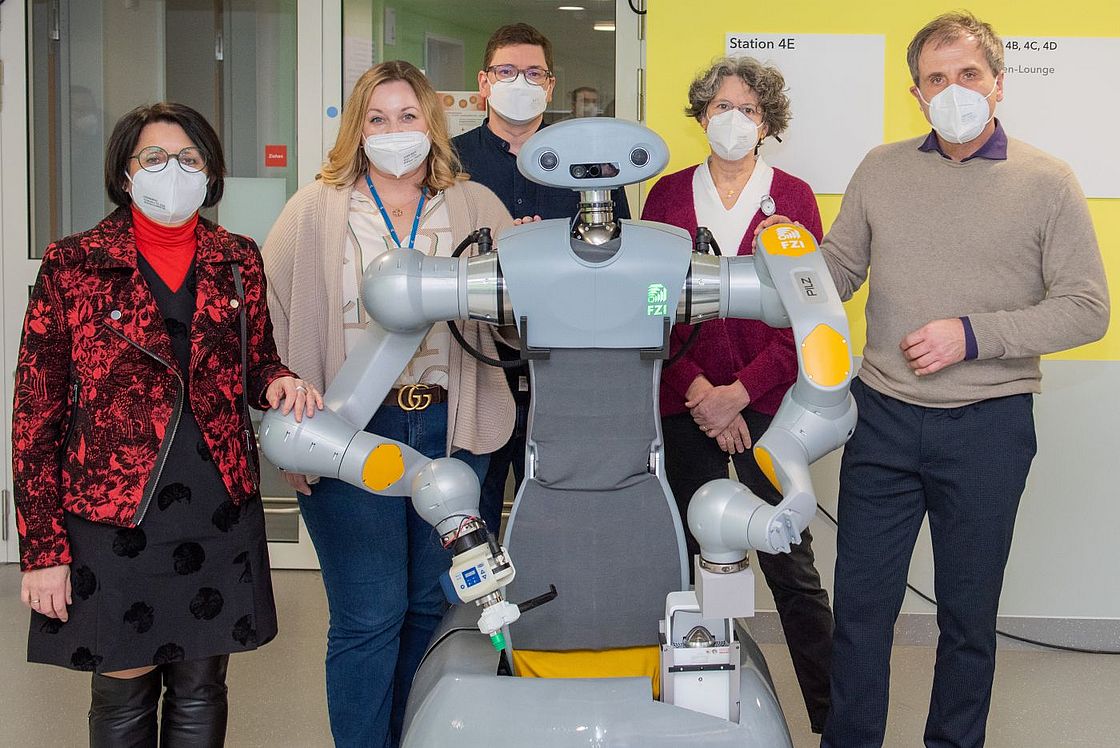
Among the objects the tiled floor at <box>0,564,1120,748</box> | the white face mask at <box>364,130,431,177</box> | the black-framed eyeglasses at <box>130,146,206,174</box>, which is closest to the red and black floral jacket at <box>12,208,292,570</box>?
the black-framed eyeglasses at <box>130,146,206,174</box>

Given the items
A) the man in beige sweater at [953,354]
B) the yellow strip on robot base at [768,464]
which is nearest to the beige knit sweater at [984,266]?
the man in beige sweater at [953,354]

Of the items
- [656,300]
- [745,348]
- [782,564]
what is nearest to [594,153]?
[656,300]

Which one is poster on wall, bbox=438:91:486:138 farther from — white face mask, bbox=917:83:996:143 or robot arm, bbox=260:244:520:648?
robot arm, bbox=260:244:520:648

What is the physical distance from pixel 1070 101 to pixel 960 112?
4.40 feet

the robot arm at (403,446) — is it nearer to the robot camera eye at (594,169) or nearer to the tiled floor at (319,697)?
the robot camera eye at (594,169)

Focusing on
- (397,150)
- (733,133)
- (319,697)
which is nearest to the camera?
(397,150)

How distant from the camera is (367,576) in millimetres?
2066

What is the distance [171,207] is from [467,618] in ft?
2.75

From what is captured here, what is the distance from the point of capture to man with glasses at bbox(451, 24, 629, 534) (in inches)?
98.1

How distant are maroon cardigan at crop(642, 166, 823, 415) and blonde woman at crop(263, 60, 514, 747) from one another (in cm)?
56

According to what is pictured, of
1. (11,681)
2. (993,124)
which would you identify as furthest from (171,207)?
(11,681)

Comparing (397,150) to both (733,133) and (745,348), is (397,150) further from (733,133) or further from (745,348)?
(745,348)

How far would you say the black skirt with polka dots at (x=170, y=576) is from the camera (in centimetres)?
174

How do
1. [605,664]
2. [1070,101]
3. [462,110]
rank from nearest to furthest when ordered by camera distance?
[605,664]
[1070,101]
[462,110]
